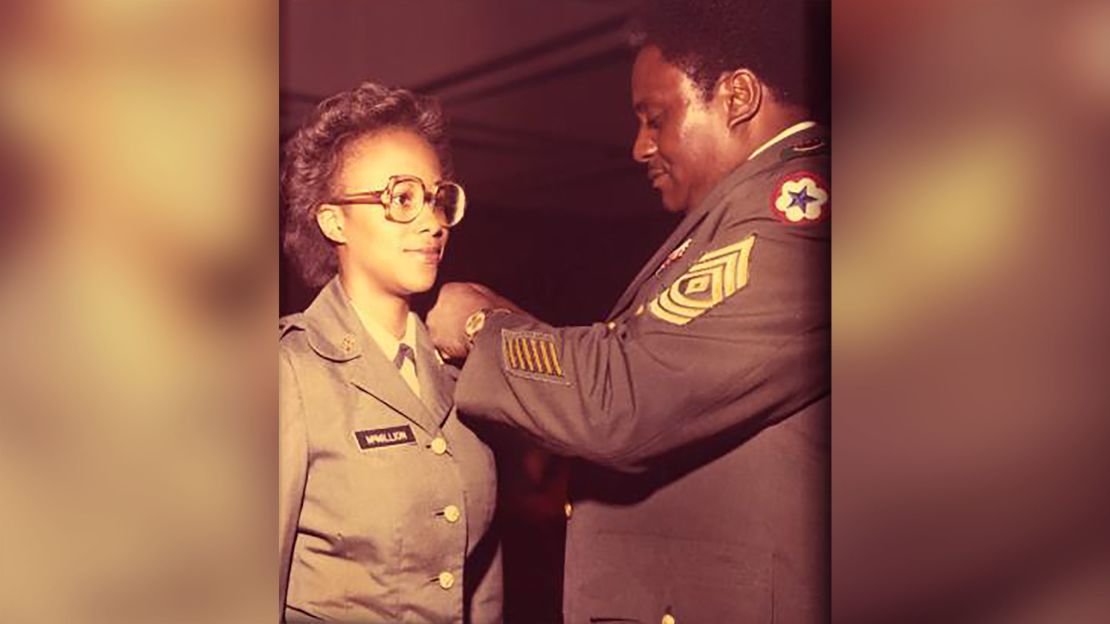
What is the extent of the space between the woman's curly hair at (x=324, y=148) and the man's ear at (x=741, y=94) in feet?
1.73

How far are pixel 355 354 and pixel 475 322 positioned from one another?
0.23 meters

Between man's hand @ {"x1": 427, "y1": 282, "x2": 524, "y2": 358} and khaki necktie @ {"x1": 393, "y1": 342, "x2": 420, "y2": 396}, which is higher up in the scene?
man's hand @ {"x1": 427, "y1": 282, "x2": 524, "y2": 358}

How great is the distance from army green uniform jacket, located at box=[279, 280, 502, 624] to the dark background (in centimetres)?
8

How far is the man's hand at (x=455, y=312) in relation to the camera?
197 cm

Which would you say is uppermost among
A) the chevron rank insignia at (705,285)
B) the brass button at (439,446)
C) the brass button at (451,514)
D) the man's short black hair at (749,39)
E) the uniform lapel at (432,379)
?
the man's short black hair at (749,39)

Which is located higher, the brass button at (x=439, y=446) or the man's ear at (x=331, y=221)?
the man's ear at (x=331, y=221)

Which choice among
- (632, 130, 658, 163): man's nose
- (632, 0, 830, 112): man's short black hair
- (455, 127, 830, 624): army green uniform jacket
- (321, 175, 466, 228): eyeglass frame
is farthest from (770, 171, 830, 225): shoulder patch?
(321, 175, 466, 228): eyeglass frame

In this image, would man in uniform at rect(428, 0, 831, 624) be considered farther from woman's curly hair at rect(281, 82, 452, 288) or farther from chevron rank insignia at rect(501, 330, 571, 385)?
woman's curly hair at rect(281, 82, 452, 288)

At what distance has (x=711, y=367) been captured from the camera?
183 centimetres

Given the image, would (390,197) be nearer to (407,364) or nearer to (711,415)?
(407,364)

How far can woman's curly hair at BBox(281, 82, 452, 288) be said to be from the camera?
6.58 feet
